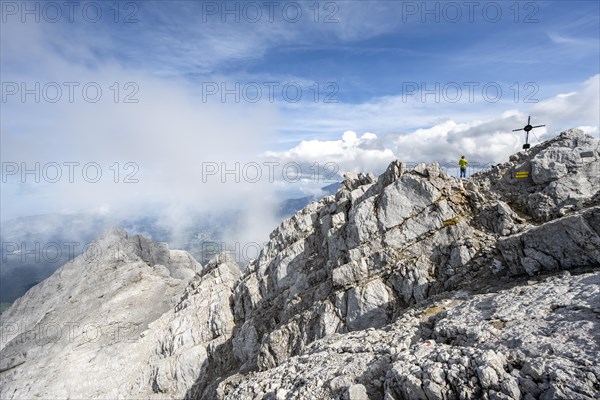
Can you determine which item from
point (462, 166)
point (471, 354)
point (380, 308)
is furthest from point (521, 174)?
point (471, 354)

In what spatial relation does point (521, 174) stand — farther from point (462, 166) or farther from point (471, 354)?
point (471, 354)

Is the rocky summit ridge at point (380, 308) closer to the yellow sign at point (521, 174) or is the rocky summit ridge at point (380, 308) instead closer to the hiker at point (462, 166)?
the yellow sign at point (521, 174)

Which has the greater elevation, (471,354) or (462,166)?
(462,166)

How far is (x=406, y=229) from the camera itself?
40.1 meters

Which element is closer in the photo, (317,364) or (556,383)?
(556,383)

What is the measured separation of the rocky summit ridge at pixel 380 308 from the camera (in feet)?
59.0

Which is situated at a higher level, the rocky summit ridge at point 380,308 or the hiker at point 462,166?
the hiker at point 462,166

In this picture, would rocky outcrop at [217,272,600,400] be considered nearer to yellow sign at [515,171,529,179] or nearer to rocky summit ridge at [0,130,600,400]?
rocky summit ridge at [0,130,600,400]

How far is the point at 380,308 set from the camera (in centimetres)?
3559

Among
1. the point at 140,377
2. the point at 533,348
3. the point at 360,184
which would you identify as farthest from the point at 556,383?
the point at 140,377

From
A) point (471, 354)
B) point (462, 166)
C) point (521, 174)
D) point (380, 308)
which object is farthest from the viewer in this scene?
point (462, 166)

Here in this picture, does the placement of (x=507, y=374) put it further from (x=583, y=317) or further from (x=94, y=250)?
(x=94, y=250)

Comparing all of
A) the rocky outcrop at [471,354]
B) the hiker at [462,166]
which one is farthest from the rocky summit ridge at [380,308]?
the hiker at [462,166]

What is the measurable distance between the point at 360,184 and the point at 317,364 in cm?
3586
